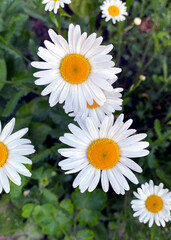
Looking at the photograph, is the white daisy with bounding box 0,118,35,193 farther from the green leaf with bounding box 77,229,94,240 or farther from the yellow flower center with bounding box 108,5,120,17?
the yellow flower center with bounding box 108,5,120,17

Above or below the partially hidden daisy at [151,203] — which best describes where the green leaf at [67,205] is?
below

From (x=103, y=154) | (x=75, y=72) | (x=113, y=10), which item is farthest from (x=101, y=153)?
(x=113, y=10)

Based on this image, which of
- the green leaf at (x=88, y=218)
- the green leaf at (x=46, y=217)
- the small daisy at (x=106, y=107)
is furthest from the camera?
the green leaf at (x=88, y=218)

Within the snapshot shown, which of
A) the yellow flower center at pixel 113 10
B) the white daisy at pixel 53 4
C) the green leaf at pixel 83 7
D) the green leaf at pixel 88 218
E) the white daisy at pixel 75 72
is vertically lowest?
the green leaf at pixel 88 218

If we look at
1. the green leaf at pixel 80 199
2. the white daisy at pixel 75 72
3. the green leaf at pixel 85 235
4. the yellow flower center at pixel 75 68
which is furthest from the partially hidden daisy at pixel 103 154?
the green leaf at pixel 85 235

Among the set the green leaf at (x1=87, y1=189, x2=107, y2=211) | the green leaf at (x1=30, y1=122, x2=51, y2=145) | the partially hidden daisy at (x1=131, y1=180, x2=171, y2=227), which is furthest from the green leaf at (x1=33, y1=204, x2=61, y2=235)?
the partially hidden daisy at (x1=131, y1=180, x2=171, y2=227)

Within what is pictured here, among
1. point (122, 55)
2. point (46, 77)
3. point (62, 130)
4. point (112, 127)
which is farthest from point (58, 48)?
point (122, 55)

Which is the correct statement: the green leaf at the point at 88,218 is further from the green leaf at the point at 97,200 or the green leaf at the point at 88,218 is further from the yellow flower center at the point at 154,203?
the yellow flower center at the point at 154,203
